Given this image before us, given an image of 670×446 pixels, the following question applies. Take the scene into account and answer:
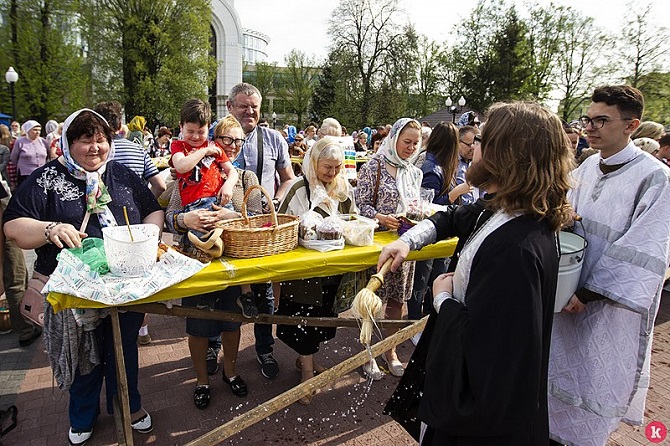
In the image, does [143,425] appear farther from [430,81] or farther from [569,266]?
[430,81]

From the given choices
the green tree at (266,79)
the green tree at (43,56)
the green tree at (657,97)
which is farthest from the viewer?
the green tree at (266,79)

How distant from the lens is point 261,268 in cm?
244

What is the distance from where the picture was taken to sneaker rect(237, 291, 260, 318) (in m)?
2.93

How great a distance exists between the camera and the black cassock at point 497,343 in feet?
4.39

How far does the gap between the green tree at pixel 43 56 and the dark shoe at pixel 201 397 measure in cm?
2628

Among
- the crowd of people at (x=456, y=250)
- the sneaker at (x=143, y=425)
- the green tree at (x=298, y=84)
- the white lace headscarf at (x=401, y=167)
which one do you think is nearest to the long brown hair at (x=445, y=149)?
the crowd of people at (x=456, y=250)

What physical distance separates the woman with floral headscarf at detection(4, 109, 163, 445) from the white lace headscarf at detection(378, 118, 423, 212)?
2.00 m

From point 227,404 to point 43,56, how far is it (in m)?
27.9

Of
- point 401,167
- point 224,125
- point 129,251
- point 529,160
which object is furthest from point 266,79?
point 529,160

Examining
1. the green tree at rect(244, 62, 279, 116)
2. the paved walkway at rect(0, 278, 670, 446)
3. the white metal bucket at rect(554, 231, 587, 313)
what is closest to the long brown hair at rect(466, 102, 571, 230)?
the white metal bucket at rect(554, 231, 587, 313)

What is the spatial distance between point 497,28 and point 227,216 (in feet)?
130

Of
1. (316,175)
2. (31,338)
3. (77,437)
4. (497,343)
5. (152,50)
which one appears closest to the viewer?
(497,343)

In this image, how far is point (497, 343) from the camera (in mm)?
1337

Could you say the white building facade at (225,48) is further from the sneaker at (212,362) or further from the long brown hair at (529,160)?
the long brown hair at (529,160)
